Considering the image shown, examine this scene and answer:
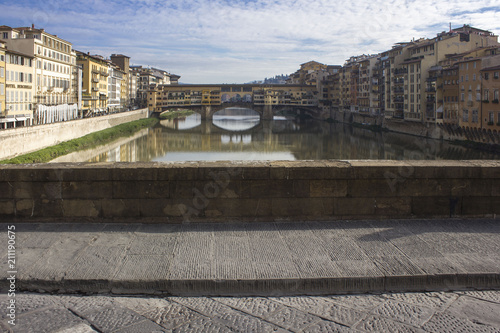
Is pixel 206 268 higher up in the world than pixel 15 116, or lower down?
lower down

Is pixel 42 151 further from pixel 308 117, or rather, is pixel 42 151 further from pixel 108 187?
pixel 308 117

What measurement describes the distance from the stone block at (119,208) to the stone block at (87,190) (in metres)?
0.06

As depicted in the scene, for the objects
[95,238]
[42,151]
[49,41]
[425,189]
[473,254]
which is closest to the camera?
[473,254]

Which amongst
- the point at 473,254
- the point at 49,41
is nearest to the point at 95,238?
the point at 473,254

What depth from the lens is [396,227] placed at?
4254 millimetres

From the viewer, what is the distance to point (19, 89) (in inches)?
1396

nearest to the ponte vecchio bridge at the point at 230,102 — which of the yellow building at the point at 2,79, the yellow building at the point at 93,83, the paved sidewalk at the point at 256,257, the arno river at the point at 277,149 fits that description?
the yellow building at the point at 93,83

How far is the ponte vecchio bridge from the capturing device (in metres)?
81.3

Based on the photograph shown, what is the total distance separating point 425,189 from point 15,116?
3519 centimetres

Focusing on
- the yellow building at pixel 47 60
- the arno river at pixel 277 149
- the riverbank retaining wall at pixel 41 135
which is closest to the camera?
the riverbank retaining wall at pixel 41 135

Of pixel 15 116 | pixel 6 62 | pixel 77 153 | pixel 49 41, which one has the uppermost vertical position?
pixel 49 41

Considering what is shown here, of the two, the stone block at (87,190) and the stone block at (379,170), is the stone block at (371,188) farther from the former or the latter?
the stone block at (87,190)

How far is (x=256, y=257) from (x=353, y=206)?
140cm

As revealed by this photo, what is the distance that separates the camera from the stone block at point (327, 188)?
14.7 feet
